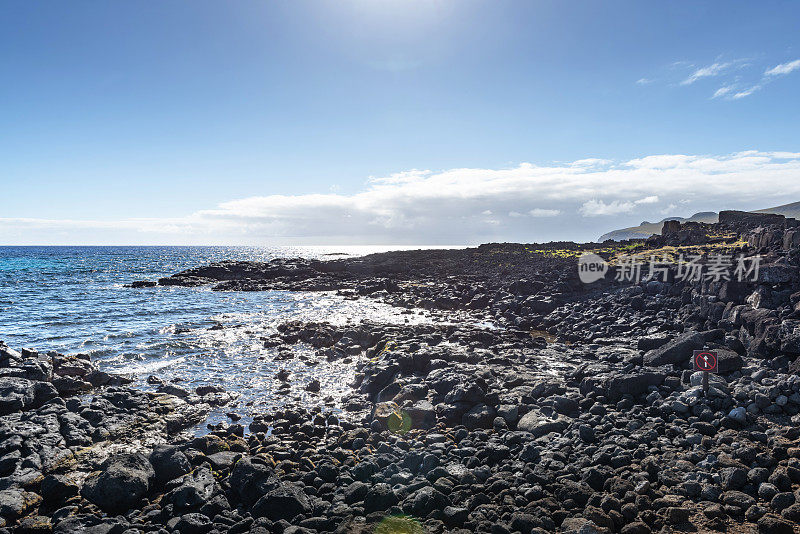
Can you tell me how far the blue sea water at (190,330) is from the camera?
19.0 metres

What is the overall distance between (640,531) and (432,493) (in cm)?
371

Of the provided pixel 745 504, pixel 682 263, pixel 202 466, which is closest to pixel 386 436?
pixel 202 466

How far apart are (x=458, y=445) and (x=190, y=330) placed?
2422cm

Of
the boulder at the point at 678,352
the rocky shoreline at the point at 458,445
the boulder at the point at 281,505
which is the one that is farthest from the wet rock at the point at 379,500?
the boulder at the point at 678,352

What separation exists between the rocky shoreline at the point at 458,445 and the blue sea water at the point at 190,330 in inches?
73.4

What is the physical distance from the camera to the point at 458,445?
11.3 metres

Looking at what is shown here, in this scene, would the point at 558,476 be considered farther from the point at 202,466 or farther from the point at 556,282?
the point at 556,282

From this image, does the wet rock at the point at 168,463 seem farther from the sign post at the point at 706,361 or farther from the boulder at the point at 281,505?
the sign post at the point at 706,361

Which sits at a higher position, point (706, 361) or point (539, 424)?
point (706, 361)

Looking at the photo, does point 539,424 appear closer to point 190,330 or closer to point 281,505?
point 281,505

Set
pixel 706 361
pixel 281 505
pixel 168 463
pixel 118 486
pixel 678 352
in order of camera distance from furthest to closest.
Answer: pixel 678 352 → pixel 706 361 → pixel 168 463 → pixel 118 486 → pixel 281 505

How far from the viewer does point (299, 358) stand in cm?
2233

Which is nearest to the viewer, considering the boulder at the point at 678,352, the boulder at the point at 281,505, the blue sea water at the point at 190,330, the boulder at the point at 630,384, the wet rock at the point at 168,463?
the boulder at the point at 281,505

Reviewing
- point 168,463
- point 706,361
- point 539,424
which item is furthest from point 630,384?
point 168,463
